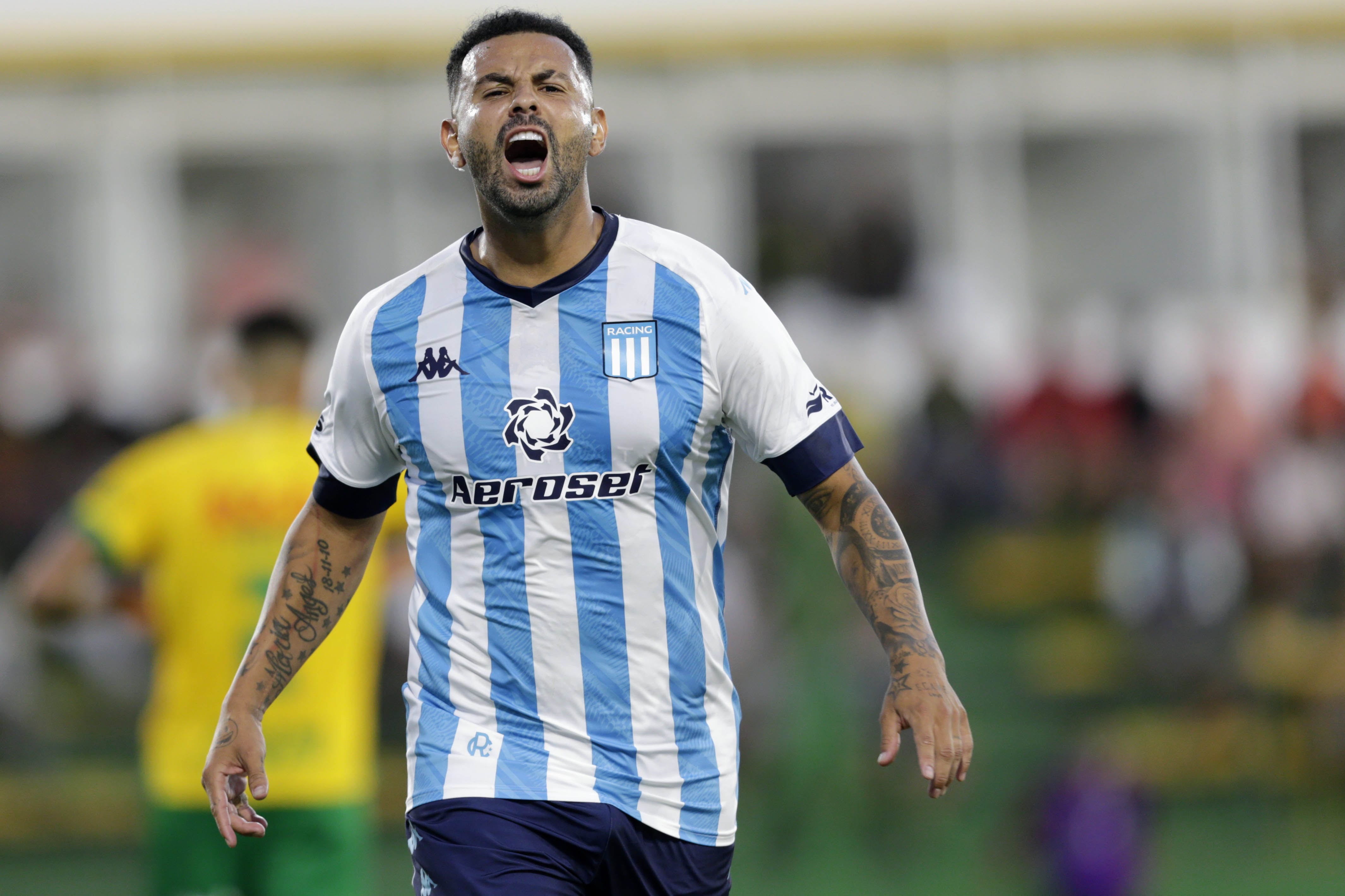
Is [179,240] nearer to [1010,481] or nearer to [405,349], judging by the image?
[1010,481]

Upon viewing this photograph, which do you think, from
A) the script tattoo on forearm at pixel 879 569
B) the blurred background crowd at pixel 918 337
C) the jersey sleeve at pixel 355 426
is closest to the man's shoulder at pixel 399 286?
the jersey sleeve at pixel 355 426

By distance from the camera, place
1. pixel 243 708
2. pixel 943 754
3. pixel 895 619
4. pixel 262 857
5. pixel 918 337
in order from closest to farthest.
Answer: pixel 943 754, pixel 895 619, pixel 243 708, pixel 262 857, pixel 918 337

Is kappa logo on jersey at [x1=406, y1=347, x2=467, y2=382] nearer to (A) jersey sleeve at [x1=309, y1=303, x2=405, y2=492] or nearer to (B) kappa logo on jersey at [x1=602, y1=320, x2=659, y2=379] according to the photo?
(A) jersey sleeve at [x1=309, y1=303, x2=405, y2=492]

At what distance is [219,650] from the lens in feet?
17.7

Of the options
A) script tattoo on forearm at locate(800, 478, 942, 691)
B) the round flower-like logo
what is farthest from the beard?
script tattoo on forearm at locate(800, 478, 942, 691)

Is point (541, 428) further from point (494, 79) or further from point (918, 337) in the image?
point (918, 337)

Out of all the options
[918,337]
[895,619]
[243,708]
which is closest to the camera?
[895,619]

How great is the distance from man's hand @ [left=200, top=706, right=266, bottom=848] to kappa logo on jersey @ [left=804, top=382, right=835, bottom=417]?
4.01ft

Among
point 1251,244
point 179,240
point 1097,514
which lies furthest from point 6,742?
point 1251,244

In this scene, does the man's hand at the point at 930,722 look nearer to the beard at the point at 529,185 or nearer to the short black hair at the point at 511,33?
the beard at the point at 529,185

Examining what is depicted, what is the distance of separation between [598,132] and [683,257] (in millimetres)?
308

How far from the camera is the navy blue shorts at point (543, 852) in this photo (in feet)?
9.89

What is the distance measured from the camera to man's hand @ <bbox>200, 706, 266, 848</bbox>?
3.18 metres

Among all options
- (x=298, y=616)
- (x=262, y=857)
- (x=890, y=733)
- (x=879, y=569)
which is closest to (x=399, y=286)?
(x=298, y=616)
